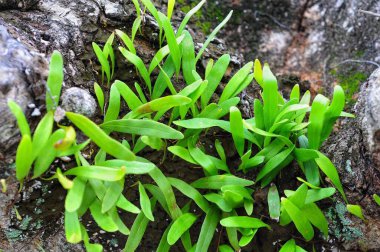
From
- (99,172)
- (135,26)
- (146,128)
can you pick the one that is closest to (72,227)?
(99,172)

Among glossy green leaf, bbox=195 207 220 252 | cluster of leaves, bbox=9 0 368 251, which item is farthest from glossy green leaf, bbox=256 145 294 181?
glossy green leaf, bbox=195 207 220 252

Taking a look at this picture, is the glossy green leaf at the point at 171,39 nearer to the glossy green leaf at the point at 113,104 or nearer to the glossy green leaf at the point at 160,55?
the glossy green leaf at the point at 160,55

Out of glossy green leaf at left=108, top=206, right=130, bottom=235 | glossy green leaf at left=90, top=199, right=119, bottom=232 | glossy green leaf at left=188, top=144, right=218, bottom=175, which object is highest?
glossy green leaf at left=188, top=144, right=218, bottom=175

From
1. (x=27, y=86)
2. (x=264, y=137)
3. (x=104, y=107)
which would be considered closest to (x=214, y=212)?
(x=264, y=137)

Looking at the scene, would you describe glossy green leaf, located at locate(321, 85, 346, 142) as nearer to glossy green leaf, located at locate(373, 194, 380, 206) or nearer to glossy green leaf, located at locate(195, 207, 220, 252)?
glossy green leaf, located at locate(373, 194, 380, 206)

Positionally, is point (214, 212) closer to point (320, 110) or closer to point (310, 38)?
point (320, 110)

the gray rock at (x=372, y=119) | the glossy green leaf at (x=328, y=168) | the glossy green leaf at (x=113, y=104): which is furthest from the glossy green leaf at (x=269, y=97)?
the glossy green leaf at (x=113, y=104)

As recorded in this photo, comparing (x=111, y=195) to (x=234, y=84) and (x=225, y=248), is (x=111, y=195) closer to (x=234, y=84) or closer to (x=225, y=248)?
(x=225, y=248)
